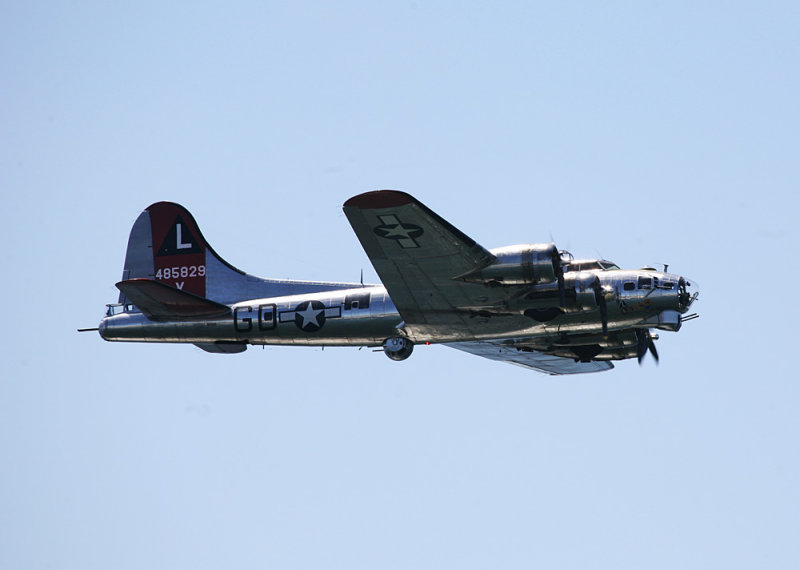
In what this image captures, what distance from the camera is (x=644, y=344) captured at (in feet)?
108

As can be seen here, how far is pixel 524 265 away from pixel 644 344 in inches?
310

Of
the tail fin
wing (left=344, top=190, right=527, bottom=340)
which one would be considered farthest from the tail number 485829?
wing (left=344, top=190, right=527, bottom=340)

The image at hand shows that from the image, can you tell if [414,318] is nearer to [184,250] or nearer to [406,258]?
[406,258]

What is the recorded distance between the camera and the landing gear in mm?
29422

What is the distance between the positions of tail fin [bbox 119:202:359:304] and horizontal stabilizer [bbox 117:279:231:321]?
1463 millimetres

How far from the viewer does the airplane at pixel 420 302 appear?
26.6 metres

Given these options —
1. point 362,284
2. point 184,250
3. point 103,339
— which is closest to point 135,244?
point 184,250

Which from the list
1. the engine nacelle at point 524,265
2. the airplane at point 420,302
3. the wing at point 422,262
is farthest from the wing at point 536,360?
the engine nacelle at point 524,265

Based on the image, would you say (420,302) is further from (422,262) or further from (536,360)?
(536,360)

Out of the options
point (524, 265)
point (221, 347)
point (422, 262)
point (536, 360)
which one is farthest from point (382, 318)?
point (536, 360)

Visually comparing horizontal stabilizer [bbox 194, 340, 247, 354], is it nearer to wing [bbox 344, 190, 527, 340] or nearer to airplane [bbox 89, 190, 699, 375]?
airplane [bbox 89, 190, 699, 375]

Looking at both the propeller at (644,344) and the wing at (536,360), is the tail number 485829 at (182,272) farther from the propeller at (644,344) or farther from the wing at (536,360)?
the propeller at (644,344)

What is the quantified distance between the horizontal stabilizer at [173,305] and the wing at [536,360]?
7096 mm

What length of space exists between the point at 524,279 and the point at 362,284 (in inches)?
222
